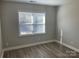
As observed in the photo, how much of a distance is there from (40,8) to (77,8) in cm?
191

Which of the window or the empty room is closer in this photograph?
the empty room

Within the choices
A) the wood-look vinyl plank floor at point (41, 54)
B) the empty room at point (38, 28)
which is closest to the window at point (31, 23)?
the empty room at point (38, 28)

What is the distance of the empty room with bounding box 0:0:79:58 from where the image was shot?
3.67 metres

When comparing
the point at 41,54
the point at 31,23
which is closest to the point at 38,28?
the point at 31,23

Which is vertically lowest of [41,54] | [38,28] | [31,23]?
[41,54]

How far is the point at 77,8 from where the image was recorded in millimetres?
3689

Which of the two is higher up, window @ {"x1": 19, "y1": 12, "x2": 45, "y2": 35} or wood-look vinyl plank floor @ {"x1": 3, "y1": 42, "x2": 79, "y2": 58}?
window @ {"x1": 19, "y1": 12, "x2": 45, "y2": 35}

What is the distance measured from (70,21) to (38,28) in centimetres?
175

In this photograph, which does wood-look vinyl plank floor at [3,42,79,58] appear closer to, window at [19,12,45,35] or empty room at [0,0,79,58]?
empty room at [0,0,79,58]

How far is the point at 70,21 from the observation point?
4.11 metres

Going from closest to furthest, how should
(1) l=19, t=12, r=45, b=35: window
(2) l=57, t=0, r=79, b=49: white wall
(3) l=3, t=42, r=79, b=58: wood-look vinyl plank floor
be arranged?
(3) l=3, t=42, r=79, b=58: wood-look vinyl plank floor
(2) l=57, t=0, r=79, b=49: white wall
(1) l=19, t=12, r=45, b=35: window

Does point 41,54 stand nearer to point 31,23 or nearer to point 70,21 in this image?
point 31,23

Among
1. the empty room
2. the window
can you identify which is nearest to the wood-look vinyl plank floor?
the empty room

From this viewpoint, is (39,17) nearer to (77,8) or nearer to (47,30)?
(47,30)
